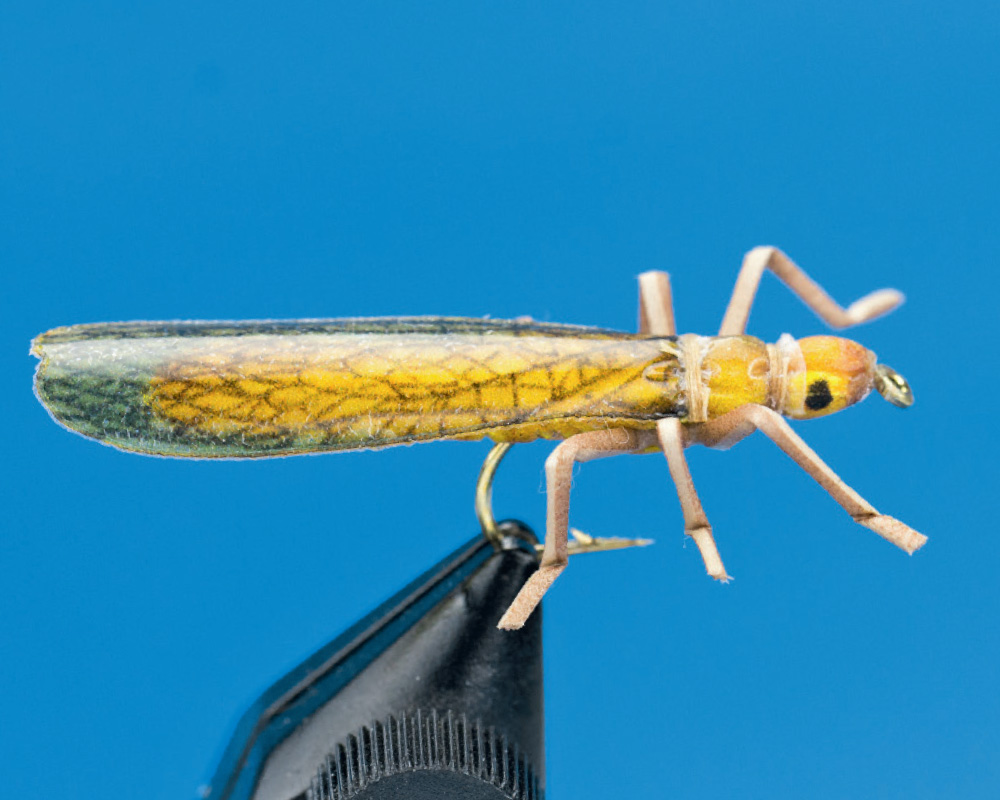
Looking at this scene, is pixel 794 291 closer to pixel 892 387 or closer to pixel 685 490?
pixel 892 387

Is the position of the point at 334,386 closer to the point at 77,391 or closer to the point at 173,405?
the point at 173,405

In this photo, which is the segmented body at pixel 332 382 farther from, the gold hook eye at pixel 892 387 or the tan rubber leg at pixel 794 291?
the gold hook eye at pixel 892 387

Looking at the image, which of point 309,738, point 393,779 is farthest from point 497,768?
point 309,738

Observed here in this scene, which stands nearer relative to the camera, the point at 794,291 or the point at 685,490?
the point at 685,490

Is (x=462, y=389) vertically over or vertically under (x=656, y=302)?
under

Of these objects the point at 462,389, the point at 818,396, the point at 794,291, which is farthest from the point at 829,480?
the point at 462,389

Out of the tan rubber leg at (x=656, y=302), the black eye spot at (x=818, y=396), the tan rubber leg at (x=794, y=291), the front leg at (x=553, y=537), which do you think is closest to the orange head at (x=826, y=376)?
the black eye spot at (x=818, y=396)
